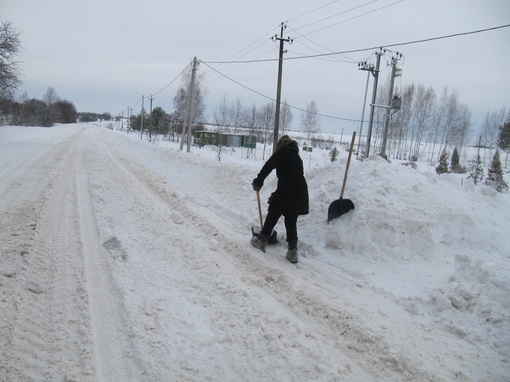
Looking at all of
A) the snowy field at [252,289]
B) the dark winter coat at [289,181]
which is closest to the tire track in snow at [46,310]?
the snowy field at [252,289]

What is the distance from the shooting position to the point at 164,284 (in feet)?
12.4

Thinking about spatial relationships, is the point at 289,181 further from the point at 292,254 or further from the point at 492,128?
the point at 492,128

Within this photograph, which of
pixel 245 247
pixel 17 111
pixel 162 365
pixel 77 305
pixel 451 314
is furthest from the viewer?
pixel 17 111

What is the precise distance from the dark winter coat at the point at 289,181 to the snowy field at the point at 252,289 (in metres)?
0.80

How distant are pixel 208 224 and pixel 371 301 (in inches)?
130

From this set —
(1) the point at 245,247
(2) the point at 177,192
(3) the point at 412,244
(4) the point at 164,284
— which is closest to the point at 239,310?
(4) the point at 164,284

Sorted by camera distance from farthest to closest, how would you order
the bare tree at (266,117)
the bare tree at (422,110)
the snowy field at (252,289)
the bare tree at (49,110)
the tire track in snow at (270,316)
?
the bare tree at (49,110) < the bare tree at (266,117) < the bare tree at (422,110) < the tire track in snow at (270,316) < the snowy field at (252,289)

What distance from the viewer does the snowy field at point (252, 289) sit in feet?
8.71

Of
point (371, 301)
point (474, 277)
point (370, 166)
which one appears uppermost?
point (370, 166)

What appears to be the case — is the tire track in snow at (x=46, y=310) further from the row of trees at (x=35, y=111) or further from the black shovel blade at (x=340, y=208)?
the row of trees at (x=35, y=111)

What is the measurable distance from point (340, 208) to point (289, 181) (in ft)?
4.69

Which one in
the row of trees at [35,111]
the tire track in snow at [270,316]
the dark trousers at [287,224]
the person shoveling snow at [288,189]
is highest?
the row of trees at [35,111]

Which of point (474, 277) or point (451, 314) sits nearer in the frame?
point (451, 314)

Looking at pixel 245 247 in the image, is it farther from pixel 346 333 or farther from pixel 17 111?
pixel 17 111
